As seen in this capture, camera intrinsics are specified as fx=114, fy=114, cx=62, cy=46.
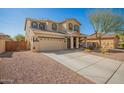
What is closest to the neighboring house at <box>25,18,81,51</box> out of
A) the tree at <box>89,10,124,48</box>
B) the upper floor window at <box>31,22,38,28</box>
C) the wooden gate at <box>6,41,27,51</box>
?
the upper floor window at <box>31,22,38,28</box>

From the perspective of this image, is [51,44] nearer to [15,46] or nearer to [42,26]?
[42,26]

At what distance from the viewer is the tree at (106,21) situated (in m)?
14.7

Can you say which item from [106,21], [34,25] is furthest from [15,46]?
[106,21]

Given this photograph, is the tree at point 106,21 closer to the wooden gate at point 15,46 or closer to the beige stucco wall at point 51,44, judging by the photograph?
the beige stucco wall at point 51,44

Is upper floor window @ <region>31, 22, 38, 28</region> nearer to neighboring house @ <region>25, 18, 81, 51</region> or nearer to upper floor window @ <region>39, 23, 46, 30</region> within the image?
neighboring house @ <region>25, 18, 81, 51</region>

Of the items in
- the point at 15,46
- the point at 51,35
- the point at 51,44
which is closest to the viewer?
the point at 51,35

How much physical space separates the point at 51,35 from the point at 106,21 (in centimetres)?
760

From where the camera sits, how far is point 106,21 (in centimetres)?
1508

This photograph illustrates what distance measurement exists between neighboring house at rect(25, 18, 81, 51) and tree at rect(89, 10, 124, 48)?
12.8 ft

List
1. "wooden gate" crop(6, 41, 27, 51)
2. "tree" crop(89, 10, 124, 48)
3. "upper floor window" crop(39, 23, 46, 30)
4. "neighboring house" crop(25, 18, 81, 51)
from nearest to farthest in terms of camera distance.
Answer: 1. "neighboring house" crop(25, 18, 81, 51)
2. "tree" crop(89, 10, 124, 48)
3. "wooden gate" crop(6, 41, 27, 51)
4. "upper floor window" crop(39, 23, 46, 30)

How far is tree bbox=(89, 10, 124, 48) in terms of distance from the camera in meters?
14.7

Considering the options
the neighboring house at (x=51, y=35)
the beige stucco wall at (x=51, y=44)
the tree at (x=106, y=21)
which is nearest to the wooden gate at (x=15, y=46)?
the neighboring house at (x=51, y=35)
